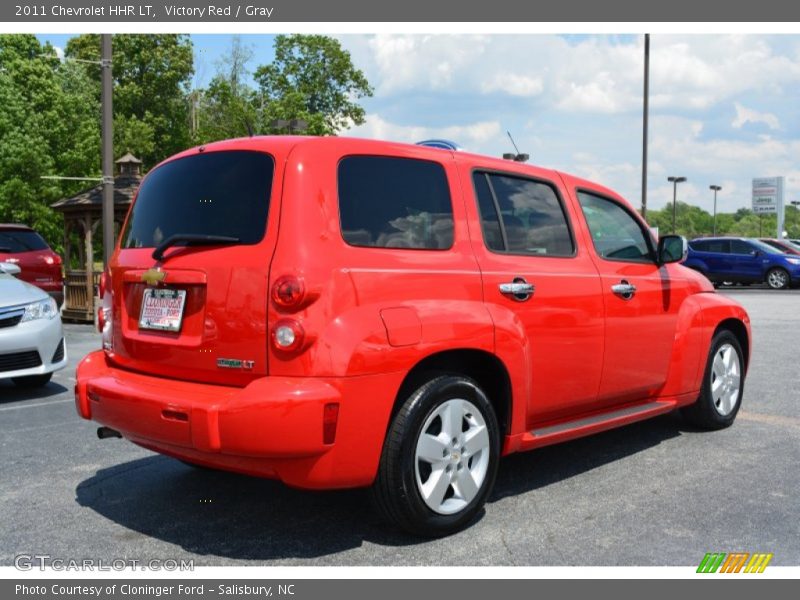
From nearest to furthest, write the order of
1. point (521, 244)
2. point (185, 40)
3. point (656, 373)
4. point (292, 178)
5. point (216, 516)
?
point (292, 178) < point (216, 516) < point (521, 244) < point (656, 373) < point (185, 40)

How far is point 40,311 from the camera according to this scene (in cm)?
772

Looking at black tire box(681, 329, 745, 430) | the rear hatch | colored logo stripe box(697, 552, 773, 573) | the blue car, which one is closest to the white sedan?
the rear hatch

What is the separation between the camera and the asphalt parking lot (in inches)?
149

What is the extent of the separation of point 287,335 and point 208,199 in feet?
2.89

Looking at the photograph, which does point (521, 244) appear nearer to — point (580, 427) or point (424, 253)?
point (424, 253)

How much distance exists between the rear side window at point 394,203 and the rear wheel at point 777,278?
78.7 feet

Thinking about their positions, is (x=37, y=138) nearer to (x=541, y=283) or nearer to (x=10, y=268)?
(x=10, y=268)

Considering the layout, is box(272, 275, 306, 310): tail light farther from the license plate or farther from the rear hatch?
the license plate

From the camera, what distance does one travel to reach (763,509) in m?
4.35

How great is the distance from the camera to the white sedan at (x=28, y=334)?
7.38m

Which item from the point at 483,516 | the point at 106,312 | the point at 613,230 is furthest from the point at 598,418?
the point at 106,312
